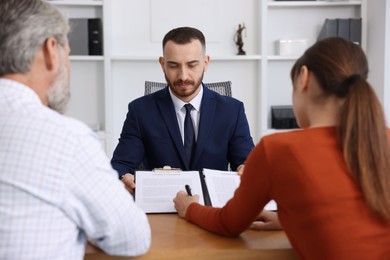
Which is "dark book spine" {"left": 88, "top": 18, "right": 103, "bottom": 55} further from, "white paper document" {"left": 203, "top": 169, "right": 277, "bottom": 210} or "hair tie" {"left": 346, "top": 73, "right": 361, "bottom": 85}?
"hair tie" {"left": 346, "top": 73, "right": 361, "bottom": 85}

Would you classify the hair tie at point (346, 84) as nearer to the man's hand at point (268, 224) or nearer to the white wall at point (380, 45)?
the man's hand at point (268, 224)

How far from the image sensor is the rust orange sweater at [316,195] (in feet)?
3.07

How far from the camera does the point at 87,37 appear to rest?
11.5ft

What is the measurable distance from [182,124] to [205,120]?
0.11 metres

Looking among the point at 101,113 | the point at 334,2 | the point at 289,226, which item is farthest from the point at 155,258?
the point at 334,2

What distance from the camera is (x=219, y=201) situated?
4.53 feet

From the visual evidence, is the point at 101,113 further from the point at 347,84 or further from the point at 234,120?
the point at 347,84

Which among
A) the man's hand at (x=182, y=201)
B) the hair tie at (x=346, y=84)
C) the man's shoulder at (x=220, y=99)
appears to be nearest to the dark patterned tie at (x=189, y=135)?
the man's shoulder at (x=220, y=99)

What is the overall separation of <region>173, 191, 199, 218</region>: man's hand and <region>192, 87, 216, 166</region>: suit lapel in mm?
633

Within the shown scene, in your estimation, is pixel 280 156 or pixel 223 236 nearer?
pixel 280 156

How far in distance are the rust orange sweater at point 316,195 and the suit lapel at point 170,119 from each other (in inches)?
37.9

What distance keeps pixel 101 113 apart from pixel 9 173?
2.95 metres

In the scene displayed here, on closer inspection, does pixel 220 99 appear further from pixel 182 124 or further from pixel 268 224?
pixel 268 224

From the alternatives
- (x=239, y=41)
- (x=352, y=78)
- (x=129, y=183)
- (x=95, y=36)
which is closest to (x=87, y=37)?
(x=95, y=36)
